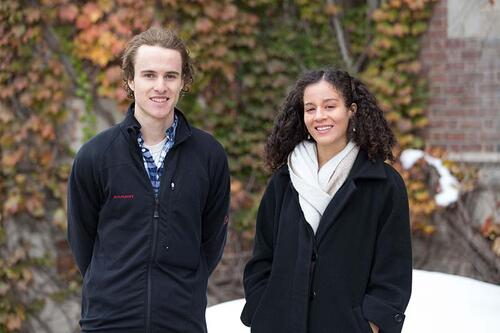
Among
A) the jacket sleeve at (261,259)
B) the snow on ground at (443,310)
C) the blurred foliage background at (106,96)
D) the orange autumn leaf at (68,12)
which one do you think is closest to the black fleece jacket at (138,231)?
the jacket sleeve at (261,259)

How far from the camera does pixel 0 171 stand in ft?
16.6

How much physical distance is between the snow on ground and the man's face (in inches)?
47.7

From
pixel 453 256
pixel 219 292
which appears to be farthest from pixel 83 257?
pixel 453 256

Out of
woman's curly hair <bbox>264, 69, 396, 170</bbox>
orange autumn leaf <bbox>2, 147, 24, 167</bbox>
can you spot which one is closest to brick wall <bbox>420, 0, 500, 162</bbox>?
orange autumn leaf <bbox>2, 147, 24, 167</bbox>

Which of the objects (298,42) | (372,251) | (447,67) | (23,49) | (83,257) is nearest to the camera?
(372,251)

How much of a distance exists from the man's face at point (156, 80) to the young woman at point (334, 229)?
16.3 inches

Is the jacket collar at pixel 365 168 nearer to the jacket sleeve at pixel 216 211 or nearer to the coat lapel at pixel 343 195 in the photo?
the coat lapel at pixel 343 195

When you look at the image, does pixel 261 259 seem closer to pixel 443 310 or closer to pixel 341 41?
pixel 443 310

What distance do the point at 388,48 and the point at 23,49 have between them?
2.59 meters

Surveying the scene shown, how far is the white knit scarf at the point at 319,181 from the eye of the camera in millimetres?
2352

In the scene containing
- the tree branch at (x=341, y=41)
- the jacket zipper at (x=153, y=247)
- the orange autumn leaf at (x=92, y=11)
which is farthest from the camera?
the tree branch at (x=341, y=41)

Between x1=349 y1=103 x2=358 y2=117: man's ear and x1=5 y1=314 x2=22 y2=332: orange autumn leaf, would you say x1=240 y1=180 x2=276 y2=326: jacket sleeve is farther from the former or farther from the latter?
x1=5 y1=314 x2=22 y2=332: orange autumn leaf

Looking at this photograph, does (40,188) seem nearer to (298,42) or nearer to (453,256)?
(298,42)

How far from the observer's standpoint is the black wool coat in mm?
2275
